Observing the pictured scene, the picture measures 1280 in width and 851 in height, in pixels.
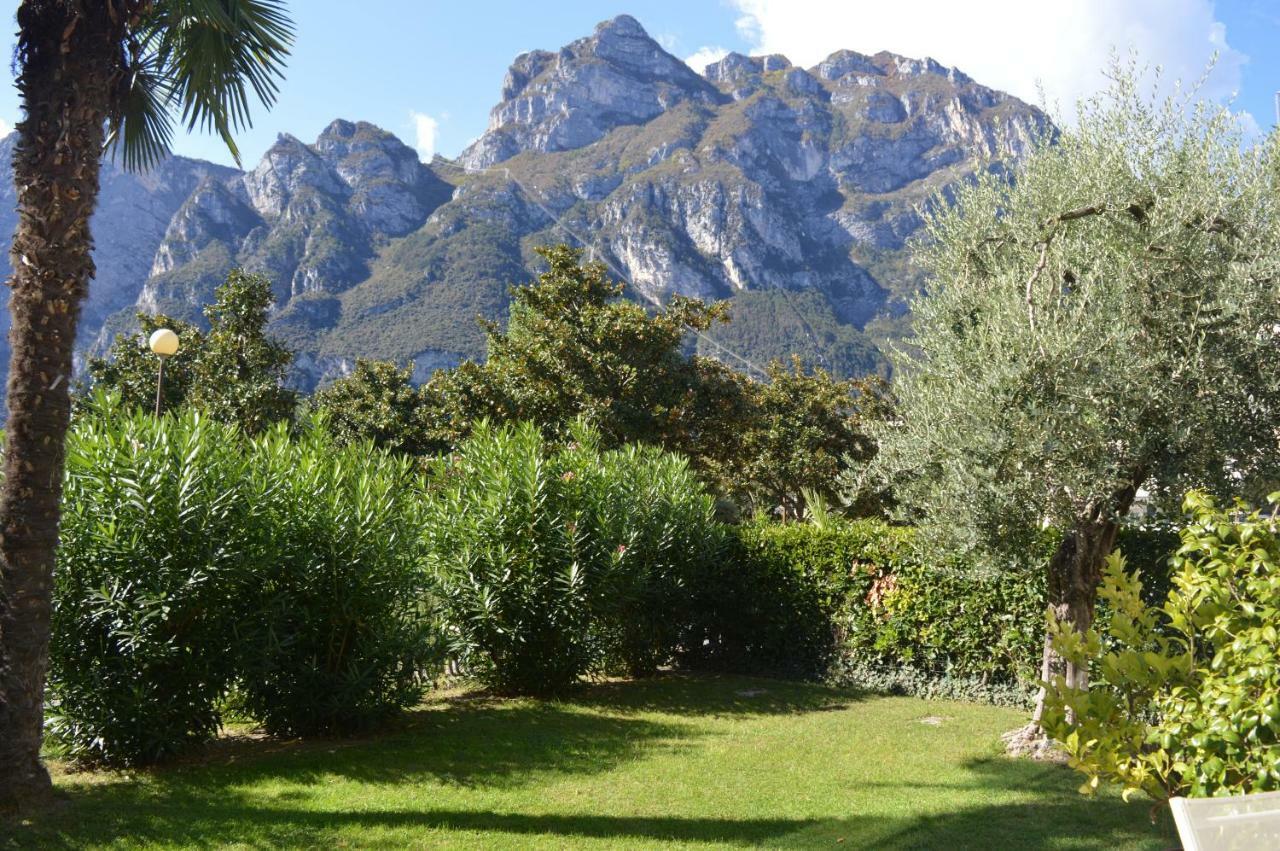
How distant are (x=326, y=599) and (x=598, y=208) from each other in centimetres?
12400

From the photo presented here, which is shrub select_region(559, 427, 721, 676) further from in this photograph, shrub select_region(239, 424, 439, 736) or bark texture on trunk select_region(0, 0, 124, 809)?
bark texture on trunk select_region(0, 0, 124, 809)

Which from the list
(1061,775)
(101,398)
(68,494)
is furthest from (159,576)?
(1061,775)

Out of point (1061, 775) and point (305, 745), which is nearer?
point (1061, 775)

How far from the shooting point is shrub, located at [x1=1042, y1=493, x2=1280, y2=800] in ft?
10.3

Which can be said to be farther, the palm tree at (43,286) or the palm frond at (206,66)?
the palm frond at (206,66)

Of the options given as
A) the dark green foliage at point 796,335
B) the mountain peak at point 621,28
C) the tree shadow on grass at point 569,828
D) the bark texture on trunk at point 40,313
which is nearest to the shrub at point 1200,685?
the tree shadow on grass at point 569,828

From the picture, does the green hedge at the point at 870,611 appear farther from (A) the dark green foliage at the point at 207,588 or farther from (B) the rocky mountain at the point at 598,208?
(B) the rocky mountain at the point at 598,208

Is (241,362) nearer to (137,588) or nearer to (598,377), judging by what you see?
(598,377)

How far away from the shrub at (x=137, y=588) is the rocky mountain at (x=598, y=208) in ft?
228

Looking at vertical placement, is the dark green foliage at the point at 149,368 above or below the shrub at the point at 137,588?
above

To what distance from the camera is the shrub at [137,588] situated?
22.2ft

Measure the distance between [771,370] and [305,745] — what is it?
80.1 feet

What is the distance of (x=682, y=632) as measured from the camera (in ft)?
43.0

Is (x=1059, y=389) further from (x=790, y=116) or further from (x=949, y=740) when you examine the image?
(x=790, y=116)
